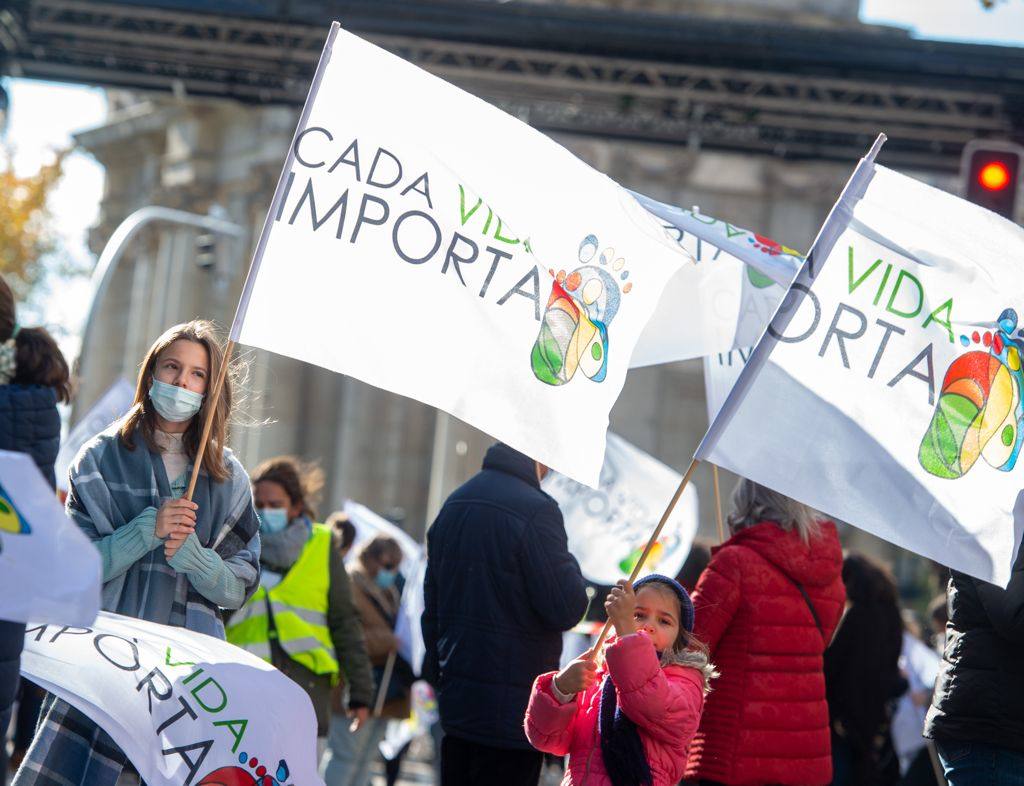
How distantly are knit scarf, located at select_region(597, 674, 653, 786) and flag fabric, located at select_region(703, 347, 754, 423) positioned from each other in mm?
2587

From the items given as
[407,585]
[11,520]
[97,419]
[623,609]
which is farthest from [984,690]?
[97,419]

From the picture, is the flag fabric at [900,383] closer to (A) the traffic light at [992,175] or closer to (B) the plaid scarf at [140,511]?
(B) the plaid scarf at [140,511]

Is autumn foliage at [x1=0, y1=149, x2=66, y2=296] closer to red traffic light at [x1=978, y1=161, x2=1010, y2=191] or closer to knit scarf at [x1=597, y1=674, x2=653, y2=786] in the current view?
red traffic light at [x1=978, y1=161, x2=1010, y2=191]

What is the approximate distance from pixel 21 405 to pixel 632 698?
1864 mm

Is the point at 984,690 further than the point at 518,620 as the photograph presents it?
No

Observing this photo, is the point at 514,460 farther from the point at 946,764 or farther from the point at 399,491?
the point at 399,491

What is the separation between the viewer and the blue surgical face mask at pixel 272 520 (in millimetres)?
7934

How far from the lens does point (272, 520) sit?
26.1 ft

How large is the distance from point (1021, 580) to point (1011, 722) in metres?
0.43

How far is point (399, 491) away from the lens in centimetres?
3353

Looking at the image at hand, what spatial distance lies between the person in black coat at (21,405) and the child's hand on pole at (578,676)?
57.5 inches

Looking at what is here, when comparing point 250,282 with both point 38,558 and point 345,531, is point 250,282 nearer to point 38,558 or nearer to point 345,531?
point 38,558

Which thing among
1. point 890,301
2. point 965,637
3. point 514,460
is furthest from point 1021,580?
point 514,460

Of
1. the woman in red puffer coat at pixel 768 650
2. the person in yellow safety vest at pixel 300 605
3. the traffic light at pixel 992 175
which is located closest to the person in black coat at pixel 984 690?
the woman in red puffer coat at pixel 768 650
